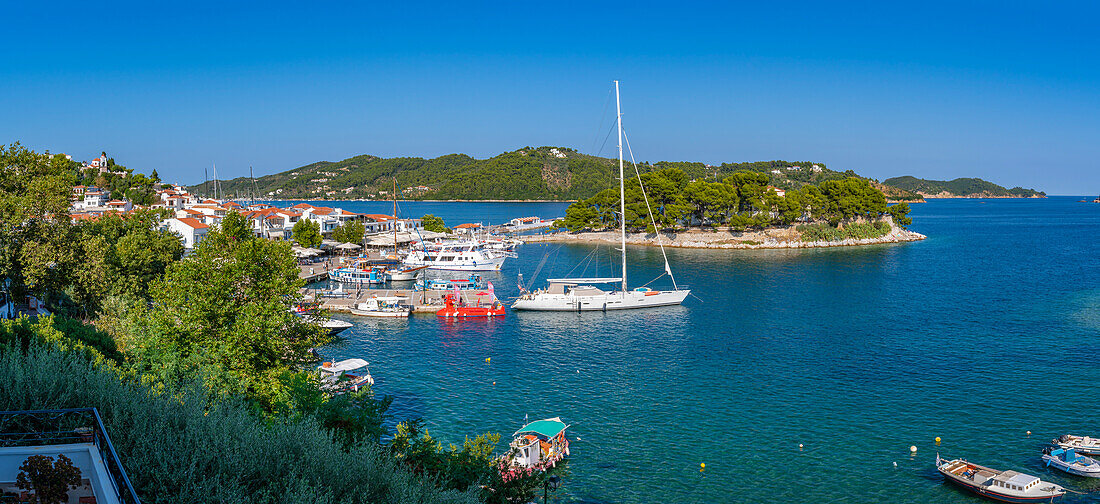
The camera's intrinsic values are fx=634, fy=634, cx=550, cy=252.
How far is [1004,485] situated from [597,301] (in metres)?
28.9

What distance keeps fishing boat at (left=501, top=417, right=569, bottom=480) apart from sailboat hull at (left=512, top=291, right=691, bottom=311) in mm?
22181

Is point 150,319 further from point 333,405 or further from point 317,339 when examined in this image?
point 333,405

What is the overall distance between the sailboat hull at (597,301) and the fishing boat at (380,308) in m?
7.76

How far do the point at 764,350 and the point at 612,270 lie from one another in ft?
105

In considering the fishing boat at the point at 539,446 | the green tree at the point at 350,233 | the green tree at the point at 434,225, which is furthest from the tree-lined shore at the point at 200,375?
the green tree at the point at 434,225

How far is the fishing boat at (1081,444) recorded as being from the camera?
19922 mm

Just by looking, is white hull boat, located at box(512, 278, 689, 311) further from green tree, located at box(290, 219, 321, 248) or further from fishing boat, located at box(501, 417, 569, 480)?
green tree, located at box(290, 219, 321, 248)

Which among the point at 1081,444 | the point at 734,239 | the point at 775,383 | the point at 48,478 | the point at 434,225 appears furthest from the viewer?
the point at 434,225

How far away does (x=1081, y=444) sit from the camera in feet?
66.1

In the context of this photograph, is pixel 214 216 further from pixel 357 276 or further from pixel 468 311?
pixel 468 311

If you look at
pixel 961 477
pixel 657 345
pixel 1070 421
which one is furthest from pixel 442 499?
pixel 657 345

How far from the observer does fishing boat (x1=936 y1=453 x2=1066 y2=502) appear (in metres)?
17.6

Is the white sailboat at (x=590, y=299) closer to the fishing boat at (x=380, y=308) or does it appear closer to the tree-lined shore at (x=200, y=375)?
the fishing boat at (x=380, y=308)

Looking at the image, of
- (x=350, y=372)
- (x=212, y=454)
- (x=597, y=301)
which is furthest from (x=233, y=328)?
(x=597, y=301)
